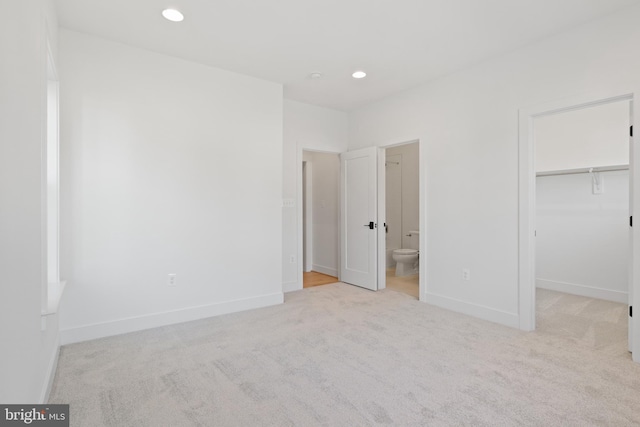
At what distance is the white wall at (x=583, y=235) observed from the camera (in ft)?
13.3

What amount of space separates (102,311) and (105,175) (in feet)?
4.09

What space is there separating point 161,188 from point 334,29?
2.24 meters

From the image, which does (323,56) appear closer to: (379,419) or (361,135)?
(361,135)

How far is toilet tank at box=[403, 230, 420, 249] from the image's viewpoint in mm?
6320

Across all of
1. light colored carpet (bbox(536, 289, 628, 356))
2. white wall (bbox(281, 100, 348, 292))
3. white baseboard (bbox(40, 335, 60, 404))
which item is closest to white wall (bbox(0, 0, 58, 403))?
white baseboard (bbox(40, 335, 60, 404))

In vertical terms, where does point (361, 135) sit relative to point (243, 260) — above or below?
above

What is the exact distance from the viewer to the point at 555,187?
463cm

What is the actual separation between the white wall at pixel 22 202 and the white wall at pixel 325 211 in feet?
13.8

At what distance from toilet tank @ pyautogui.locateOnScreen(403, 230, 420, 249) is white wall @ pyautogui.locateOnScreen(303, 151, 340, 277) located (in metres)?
1.60

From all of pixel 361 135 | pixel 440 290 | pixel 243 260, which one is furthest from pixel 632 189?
pixel 243 260

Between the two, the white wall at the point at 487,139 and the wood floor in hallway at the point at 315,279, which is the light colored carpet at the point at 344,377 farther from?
the wood floor in hallway at the point at 315,279

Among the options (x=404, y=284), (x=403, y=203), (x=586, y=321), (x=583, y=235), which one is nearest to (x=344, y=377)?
(x=586, y=321)

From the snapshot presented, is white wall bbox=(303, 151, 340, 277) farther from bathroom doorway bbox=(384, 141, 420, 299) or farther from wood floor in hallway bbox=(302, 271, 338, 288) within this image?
bathroom doorway bbox=(384, 141, 420, 299)

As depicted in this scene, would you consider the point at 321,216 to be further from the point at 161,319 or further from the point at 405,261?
the point at 161,319
